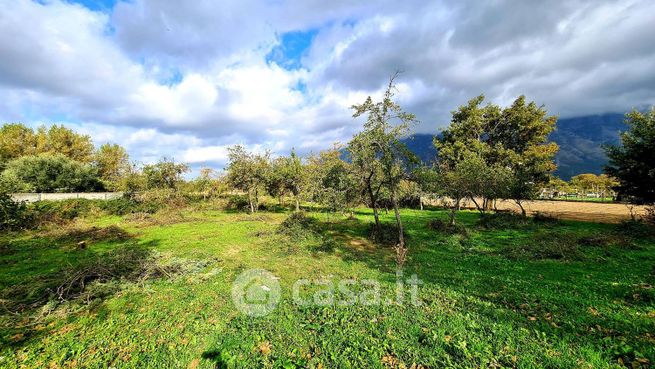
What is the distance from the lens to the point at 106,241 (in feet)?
56.8

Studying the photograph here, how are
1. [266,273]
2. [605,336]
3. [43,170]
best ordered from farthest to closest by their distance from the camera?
[43,170], [266,273], [605,336]

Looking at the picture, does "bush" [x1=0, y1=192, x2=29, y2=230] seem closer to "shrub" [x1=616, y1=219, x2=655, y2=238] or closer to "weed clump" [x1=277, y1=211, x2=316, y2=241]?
"weed clump" [x1=277, y1=211, x2=316, y2=241]

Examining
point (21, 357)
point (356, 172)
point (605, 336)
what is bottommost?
point (21, 357)

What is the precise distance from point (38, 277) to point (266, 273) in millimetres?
8621

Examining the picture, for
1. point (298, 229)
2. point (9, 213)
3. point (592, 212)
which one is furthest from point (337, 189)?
point (592, 212)

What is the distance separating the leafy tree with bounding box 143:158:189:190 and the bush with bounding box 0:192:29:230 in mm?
13710

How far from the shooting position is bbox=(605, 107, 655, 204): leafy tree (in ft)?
62.0

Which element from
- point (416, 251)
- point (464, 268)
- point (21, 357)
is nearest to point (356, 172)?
point (416, 251)

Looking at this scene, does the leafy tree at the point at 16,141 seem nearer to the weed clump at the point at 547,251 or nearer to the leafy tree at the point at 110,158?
the leafy tree at the point at 110,158

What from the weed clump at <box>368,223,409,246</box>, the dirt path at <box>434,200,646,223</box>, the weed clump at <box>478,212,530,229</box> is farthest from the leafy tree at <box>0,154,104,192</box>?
the dirt path at <box>434,200,646,223</box>

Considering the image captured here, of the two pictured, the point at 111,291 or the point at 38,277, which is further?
the point at 38,277

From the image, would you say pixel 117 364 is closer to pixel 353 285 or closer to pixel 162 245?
pixel 353 285

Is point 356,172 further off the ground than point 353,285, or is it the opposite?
point 356,172

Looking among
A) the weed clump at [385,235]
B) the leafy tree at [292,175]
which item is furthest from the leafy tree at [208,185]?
the weed clump at [385,235]
